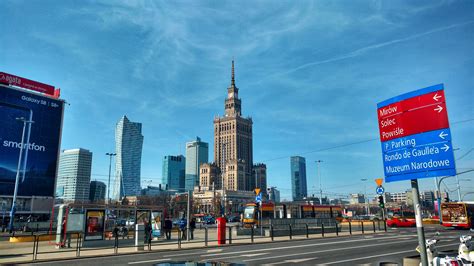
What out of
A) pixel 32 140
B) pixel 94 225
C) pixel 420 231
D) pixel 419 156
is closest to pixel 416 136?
pixel 419 156

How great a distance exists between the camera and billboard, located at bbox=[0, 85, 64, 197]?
69.2 meters

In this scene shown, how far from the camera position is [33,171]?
72.7 metres

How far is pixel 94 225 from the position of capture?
24547 mm

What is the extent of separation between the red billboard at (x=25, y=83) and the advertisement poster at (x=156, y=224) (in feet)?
196

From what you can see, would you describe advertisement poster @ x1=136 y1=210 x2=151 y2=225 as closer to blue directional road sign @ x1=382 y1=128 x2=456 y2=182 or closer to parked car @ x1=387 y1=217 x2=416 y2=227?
blue directional road sign @ x1=382 y1=128 x2=456 y2=182

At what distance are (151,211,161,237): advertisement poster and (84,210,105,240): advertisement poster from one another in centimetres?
534

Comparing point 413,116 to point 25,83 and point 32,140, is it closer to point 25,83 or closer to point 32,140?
point 32,140

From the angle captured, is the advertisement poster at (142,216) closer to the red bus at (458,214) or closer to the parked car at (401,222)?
the red bus at (458,214)

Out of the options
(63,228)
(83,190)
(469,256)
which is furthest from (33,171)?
(83,190)

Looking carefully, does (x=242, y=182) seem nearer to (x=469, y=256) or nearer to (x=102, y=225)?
(x=102, y=225)

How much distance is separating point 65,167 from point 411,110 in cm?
21779

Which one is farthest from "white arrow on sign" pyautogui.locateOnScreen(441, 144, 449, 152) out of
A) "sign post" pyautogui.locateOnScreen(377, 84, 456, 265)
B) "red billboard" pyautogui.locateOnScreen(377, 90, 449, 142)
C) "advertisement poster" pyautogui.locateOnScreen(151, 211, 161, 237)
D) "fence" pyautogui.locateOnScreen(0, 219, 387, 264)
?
"advertisement poster" pyautogui.locateOnScreen(151, 211, 161, 237)

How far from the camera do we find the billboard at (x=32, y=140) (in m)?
69.2

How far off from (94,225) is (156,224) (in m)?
6.40
